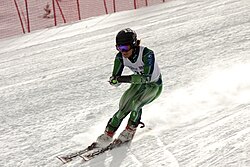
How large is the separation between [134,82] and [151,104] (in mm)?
2086

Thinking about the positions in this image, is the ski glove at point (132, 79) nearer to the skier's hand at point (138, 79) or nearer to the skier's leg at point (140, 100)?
the skier's hand at point (138, 79)

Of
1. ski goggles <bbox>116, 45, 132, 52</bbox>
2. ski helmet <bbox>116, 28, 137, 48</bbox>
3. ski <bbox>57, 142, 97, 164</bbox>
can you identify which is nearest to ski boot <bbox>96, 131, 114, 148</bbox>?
ski <bbox>57, 142, 97, 164</bbox>

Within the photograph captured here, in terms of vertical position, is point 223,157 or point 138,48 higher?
point 138,48

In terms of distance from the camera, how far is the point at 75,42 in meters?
12.5

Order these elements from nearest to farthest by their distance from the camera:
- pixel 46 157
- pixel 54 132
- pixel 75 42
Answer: pixel 46 157, pixel 54 132, pixel 75 42

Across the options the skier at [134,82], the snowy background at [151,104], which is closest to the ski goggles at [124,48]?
the skier at [134,82]

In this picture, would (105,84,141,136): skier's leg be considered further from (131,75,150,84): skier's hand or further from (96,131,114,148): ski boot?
(131,75,150,84): skier's hand

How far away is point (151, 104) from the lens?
7090 mm

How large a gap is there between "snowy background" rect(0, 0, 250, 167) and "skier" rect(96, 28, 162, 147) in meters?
0.30

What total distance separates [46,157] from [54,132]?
88 centimetres

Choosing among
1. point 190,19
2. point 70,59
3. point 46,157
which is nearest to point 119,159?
point 46,157

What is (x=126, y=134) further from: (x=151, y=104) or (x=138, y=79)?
(x=151, y=104)

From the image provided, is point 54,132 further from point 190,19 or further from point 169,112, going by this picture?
point 190,19

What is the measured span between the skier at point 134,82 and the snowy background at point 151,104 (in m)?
0.30
